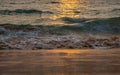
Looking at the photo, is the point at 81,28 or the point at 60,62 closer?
the point at 60,62

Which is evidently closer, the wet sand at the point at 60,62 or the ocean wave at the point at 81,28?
the wet sand at the point at 60,62

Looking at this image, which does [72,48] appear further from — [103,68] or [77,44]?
[103,68]

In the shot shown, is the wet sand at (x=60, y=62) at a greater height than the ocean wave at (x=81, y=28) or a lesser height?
greater

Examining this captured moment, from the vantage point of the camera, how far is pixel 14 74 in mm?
5781

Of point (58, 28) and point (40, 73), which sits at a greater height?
point (40, 73)

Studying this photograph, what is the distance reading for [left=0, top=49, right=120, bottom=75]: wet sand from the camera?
235 inches

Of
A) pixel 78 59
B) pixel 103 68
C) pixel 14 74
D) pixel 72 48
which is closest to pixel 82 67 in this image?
pixel 103 68

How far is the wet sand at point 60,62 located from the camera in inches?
235

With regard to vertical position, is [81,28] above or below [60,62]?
below

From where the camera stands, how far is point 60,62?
270 inches

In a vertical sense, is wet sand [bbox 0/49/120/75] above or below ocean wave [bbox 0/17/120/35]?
above

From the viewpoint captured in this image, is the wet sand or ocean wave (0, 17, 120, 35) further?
ocean wave (0, 17, 120, 35)

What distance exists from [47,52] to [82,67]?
6.54ft

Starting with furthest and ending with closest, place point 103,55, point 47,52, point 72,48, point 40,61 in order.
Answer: point 72,48 < point 47,52 < point 103,55 < point 40,61
